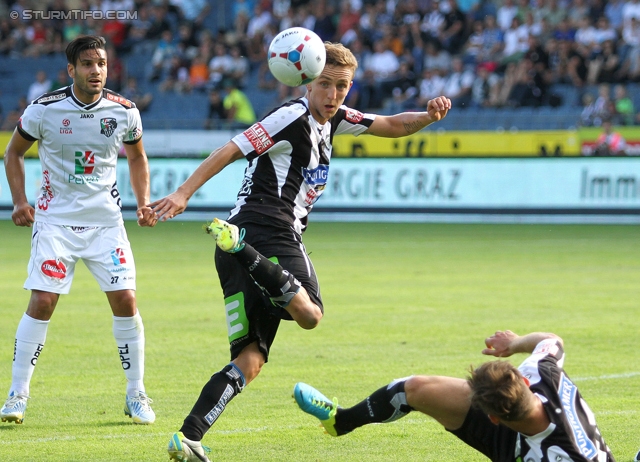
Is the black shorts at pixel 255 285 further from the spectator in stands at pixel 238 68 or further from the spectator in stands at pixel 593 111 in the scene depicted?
the spectator in stands at pixel 238 68

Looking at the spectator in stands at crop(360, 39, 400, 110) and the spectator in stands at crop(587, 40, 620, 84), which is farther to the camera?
the spectator in stands at crop(360, 39, 400, 110)

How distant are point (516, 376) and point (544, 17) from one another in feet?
78.3

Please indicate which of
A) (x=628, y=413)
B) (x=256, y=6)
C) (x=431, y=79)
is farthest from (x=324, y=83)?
(x=256, y=6)

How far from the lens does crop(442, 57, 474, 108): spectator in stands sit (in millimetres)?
25875

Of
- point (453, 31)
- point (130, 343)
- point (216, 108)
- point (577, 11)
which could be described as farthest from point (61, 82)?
point (130, 343)

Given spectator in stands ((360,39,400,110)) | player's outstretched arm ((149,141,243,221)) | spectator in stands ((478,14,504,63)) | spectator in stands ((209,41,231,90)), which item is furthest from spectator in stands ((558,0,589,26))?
player's outstretched arm ((149,141,243,221))

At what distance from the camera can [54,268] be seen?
656cm

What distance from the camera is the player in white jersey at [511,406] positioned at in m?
4.39

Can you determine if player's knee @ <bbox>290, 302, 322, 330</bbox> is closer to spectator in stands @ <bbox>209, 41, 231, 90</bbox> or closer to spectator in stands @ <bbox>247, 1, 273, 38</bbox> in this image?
spectator in stands @ <bbox>209, 41, 231, 90</bbox>

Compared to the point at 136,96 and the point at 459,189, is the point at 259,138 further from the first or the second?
the point at 136,96

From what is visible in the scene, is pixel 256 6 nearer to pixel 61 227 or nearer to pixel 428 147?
pixel 428 147

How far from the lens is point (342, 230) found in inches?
790

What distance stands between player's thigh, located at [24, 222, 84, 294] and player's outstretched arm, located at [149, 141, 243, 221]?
141 centimetres

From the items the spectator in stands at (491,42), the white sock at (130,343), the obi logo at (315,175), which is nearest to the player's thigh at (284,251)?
the obi logo at (315,175)
